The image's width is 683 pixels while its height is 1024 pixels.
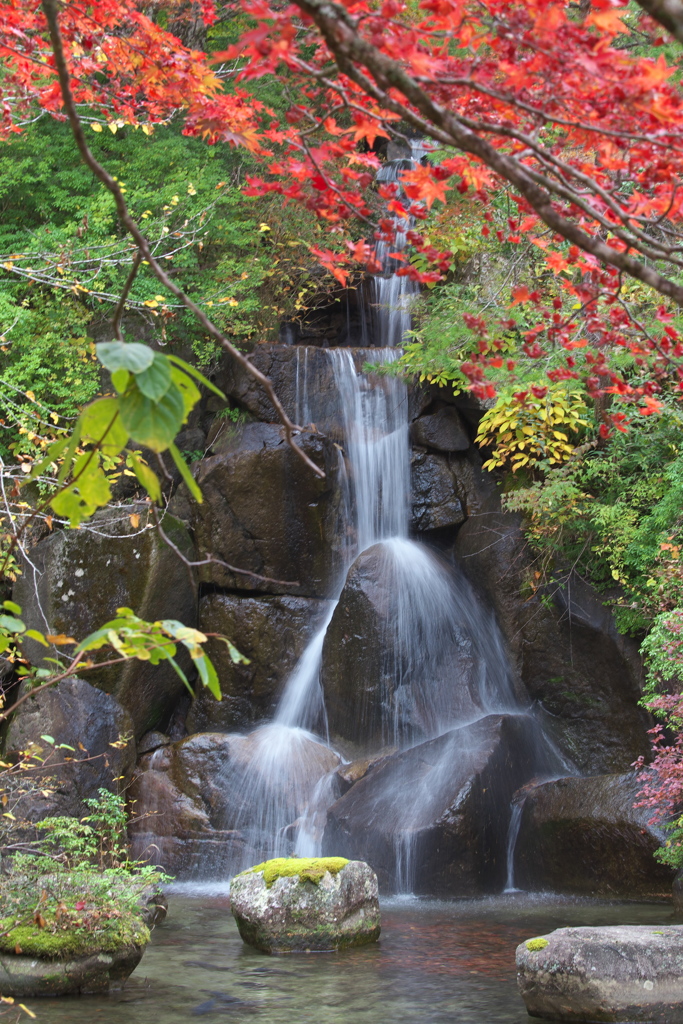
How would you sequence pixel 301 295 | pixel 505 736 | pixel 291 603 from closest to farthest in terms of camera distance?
1. pixel 505 736
2. pixel 291 603
3. pixel 301 295

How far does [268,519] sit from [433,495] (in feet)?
8.12

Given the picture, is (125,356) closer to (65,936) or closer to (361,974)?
(65,936)

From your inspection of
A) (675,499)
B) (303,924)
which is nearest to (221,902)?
(303,924)

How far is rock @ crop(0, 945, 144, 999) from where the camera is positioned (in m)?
5.69

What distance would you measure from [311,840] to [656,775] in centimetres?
403

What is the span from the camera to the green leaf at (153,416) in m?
1.57

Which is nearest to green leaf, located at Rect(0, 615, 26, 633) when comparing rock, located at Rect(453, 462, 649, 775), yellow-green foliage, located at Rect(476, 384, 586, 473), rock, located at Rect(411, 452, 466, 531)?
yellow-green foliage, located at Rect(476, 384, 586, 473)

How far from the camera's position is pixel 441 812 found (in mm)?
8523

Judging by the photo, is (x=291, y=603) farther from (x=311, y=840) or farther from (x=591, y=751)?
(x=591, y=751)

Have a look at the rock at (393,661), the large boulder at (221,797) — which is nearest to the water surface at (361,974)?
the large boulder at (221,797)

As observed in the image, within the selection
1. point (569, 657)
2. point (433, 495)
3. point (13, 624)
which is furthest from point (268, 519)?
point (13, 624)

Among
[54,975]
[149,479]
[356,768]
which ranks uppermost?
[149,479]

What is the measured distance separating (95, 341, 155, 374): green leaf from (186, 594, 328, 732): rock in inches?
415

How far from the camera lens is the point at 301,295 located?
576 inches
